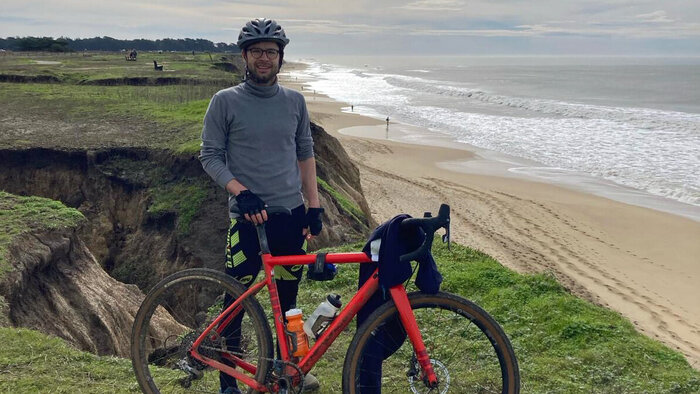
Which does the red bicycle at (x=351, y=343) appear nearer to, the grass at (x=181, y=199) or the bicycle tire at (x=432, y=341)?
the bicycle tire at (x=432, y=341)

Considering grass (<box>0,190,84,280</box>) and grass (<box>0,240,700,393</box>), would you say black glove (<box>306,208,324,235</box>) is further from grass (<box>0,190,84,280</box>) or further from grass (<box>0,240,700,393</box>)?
grass (<box>0,190,84,280</box>)

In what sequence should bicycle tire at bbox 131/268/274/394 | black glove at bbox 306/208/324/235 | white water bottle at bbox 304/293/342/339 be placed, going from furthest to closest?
black glove at bbox 306/208/324/235 → bicycle tire at bbox 131/268/274/394 → white water bottle at bbox 304/293/342/339

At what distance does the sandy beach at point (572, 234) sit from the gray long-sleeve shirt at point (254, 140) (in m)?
6.91

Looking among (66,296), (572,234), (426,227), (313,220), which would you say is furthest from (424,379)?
(572,234)

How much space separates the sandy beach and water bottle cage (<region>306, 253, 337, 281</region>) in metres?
6.60

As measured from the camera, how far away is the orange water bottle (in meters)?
3.48

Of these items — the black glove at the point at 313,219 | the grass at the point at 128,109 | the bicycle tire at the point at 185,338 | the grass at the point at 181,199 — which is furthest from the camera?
the grass at the point at 128,109

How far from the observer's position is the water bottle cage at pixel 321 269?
3.34 meters

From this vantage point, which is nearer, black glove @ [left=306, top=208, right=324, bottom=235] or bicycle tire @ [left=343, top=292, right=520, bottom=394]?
bicycle tire @ [left=343, top=292, right=520, bottom=394]

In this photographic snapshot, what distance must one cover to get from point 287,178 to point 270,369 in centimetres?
127

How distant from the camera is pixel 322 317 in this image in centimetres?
346

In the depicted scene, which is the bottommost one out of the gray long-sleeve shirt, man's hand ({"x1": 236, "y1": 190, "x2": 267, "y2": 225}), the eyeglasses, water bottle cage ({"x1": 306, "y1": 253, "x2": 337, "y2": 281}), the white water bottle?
the white water bottle

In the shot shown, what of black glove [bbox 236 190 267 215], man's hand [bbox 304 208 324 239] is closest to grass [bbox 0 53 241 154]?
man's hand [bbox 304 208 324 239]

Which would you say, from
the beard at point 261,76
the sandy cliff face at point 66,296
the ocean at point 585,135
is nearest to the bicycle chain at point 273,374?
the beard at point 261,76
